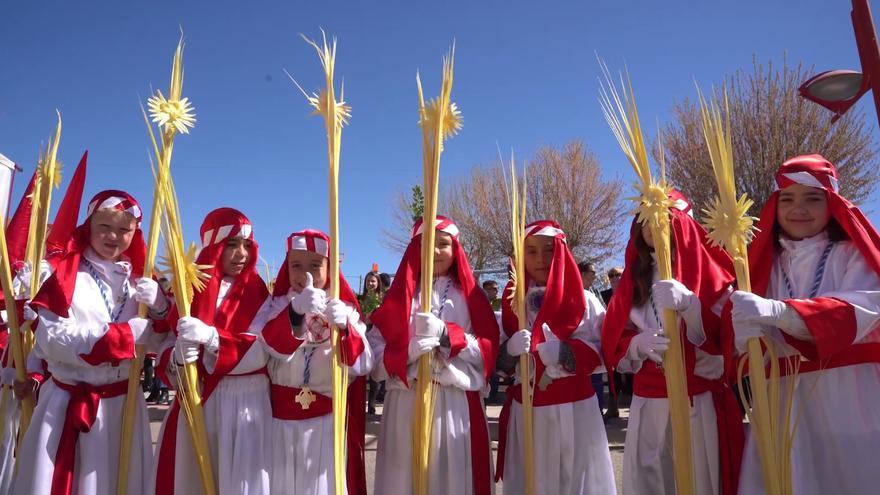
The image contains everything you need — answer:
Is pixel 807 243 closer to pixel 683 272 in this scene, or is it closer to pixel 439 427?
pixel 683 272

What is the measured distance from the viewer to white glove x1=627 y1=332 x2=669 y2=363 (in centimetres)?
294

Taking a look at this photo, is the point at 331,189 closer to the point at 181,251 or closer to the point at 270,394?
the point at 181,251

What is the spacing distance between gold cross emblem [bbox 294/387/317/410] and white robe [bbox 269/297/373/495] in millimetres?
34

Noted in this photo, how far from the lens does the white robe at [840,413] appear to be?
102 inches

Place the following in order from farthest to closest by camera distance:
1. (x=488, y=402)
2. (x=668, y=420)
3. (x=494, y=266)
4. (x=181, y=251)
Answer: (x=494, y=266) → (x=488, y=402) → (x=181, y=251) → (x=668, y=420)

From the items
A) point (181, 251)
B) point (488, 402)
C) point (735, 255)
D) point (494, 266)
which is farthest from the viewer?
point (494, 266)

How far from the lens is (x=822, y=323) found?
2537 mm

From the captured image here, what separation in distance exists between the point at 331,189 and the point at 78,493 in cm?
213

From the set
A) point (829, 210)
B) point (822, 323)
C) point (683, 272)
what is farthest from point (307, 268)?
point (829, 210)

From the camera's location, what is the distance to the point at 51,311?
10.7 ft

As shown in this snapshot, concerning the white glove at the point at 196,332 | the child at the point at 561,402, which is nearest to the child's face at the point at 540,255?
the child at the point at 561,402

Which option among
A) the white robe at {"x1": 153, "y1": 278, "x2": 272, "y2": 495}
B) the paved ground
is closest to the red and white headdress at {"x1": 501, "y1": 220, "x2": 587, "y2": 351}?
the white robe at {"x1": 153, "y1": 278, "x2": 272, "y2": 495}

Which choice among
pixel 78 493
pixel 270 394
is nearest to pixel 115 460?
pixel 78 493

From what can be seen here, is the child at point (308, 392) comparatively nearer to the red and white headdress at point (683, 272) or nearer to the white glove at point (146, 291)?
the white glove at point (146, 291)
